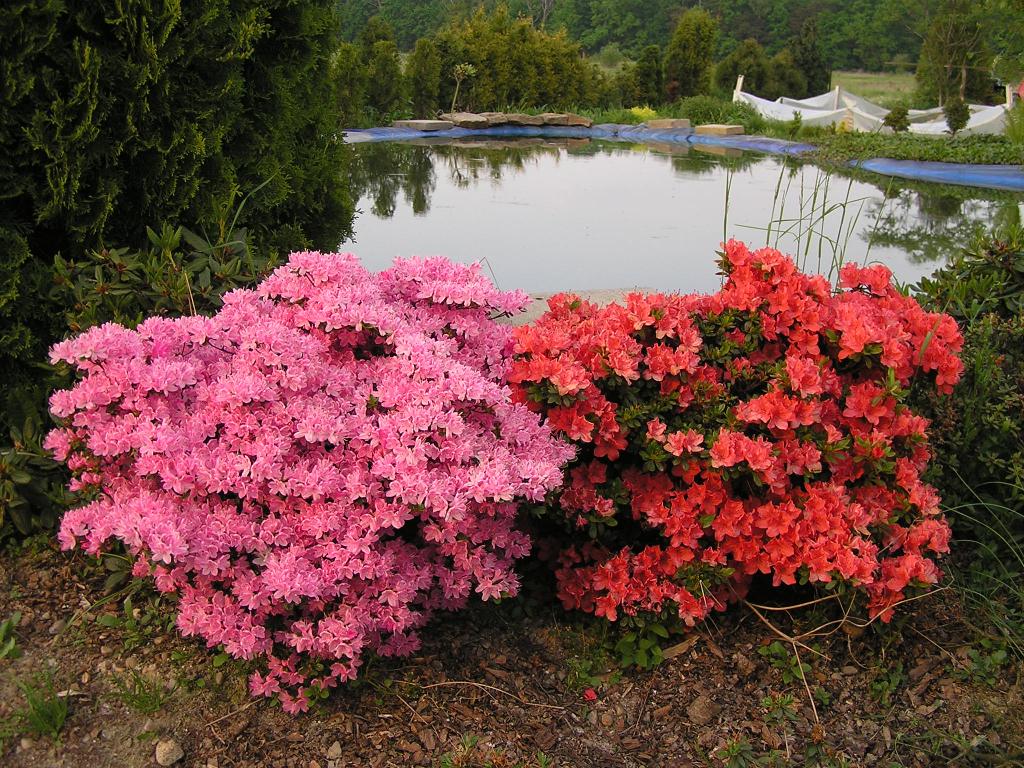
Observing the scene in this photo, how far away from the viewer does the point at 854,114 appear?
68.9 feet

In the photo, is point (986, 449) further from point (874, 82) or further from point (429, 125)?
point (874, 82)

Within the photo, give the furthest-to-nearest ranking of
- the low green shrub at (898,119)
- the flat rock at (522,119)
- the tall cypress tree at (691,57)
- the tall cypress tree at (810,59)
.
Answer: the tall cypress tree at (810,59) < the tall cypress tree at (691,57) < the flat rock at (522,119) < the low green shrub at (898,119)

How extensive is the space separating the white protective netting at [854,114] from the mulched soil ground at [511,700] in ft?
59.1

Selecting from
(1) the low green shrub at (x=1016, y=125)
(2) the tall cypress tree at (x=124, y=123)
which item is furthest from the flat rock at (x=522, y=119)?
(2) the tall cypress tree at (x=124, y=123)

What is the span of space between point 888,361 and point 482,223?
593cm

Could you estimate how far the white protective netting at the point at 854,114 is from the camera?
63.6 ft

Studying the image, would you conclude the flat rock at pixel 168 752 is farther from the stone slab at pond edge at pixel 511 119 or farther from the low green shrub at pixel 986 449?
the stone slab at pond edge at pixel 511 119

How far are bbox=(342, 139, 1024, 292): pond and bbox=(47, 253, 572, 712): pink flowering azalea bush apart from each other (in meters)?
2.18

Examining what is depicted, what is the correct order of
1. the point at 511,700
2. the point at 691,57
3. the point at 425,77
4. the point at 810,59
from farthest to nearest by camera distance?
the point at 810,59
the point at 691,57
the point at 425,77
the point at 511,700

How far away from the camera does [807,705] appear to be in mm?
2148

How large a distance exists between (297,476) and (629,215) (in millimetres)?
7274

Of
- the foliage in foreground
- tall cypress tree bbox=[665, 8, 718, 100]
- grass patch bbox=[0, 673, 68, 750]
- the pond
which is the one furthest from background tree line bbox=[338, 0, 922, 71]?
grass patch bbox=[0, 673, 68, 750]

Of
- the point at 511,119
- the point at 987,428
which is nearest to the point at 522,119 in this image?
the point at 511,119

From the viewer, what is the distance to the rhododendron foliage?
221cm
